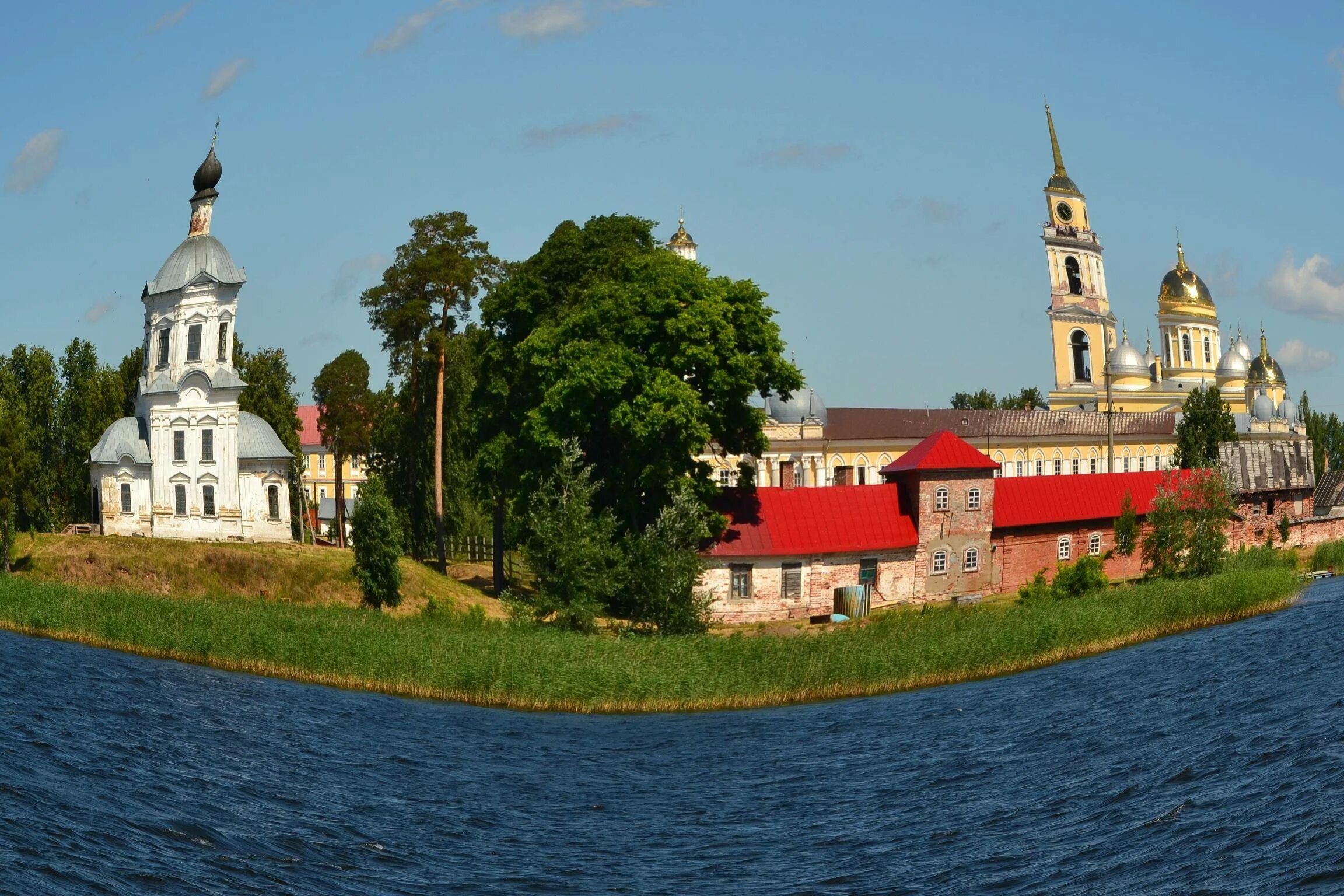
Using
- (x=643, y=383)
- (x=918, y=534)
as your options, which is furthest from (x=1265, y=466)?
(x=643, y=383)

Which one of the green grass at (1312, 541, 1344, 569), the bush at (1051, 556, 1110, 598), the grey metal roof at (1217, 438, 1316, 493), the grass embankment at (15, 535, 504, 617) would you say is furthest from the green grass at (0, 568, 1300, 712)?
the grey metal roof at (1217, 438, 1316, 493)

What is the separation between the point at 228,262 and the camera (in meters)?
56.9

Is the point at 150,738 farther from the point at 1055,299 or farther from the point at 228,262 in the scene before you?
the point at 1055,299

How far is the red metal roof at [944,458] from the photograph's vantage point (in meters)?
58.2

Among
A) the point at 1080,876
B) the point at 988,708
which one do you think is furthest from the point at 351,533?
the point at 1080,876

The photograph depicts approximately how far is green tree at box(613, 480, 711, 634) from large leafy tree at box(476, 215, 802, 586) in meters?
2.60

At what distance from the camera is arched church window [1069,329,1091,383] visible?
385ft

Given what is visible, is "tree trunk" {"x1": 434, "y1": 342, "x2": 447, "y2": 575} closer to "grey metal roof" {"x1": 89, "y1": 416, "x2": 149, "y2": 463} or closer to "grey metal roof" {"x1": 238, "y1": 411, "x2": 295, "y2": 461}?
"grey metal roof" {"x1": 238, "y1": 411, "x2": 295, "y2": 461}

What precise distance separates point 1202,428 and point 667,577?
51.8m

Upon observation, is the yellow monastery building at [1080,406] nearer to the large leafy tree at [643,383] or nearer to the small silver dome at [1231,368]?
the small silver dome at [1231,368]

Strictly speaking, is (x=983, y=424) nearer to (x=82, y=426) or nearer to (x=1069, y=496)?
(x=1069, y=496)

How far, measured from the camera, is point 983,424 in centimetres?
9500

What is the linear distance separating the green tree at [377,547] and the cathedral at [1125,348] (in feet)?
239

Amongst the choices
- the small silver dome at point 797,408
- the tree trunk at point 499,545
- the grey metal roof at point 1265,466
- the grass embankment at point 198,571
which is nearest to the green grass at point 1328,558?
the grey metal roof at point 1265,466
